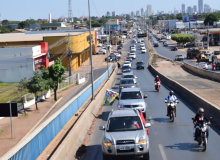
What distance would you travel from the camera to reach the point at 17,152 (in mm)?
7879

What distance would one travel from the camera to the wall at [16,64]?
162 feet

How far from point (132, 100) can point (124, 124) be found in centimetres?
700

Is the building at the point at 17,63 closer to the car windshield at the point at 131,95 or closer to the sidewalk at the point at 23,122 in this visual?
the sidewalk at the point at 23,122

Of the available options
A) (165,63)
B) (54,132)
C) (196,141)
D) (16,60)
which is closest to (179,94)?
(196,141)

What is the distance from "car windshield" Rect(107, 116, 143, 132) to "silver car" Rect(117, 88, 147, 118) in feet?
18.1

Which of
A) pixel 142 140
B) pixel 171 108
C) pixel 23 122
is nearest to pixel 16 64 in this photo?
Result: pixel 23 122

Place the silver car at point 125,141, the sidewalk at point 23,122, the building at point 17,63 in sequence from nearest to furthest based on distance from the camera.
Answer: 1. the silver car at point 125,141
2. the sidewalk at point 23,122
3. the building at point 17,63

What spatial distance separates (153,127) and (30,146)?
7.66m

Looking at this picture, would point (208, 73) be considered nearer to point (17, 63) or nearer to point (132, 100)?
point (132, 100)

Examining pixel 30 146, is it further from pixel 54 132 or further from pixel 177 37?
pixel 177 37

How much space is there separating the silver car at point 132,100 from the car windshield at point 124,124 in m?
5.53

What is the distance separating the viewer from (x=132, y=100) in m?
17.6

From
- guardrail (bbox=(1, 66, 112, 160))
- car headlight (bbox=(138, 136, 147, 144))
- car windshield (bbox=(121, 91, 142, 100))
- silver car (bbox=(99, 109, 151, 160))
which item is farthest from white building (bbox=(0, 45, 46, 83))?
car headlight (bbox=(138, 136, 147, 144))

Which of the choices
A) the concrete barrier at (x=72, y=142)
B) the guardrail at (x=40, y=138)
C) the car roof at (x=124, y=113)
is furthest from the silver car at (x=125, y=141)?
the guardrail at (x=40, y=138)
